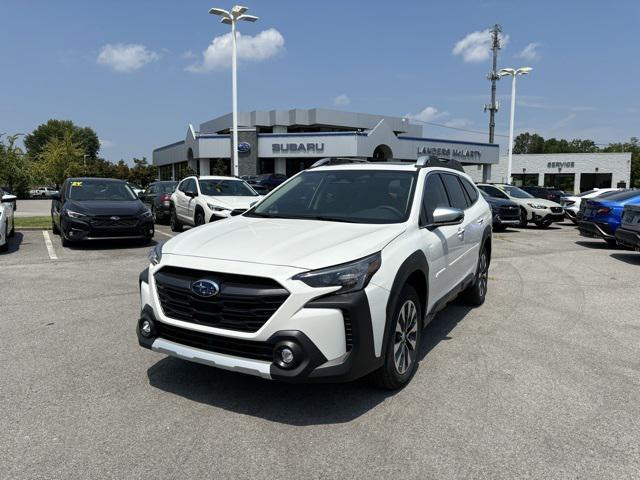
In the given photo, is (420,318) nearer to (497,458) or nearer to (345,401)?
(345,401)

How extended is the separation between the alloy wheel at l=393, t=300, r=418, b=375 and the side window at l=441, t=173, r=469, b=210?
194 cm

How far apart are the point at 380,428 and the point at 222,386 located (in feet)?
4.23

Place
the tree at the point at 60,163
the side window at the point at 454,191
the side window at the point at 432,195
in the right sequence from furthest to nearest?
the tree at the point at 60,163 → the side window at the point at 454,191 → the side window at the point at 432,195

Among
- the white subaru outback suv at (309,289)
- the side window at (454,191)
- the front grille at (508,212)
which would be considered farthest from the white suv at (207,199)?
the front grille at (508,212)

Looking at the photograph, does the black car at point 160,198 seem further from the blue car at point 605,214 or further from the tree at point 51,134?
the tree at point 51,134

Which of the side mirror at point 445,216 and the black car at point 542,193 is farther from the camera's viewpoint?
the black car at point 542,193

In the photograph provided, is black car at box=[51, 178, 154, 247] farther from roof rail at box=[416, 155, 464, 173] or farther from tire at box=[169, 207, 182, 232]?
roof rail at box=[416, 155, 464, 173]

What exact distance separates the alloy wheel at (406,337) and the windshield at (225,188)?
9890mm

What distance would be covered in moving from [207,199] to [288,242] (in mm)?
9540

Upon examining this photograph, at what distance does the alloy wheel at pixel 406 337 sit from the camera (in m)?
3.80

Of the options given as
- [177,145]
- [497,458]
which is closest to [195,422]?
[497,458]

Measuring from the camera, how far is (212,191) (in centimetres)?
1341

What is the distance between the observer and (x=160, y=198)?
1705cm

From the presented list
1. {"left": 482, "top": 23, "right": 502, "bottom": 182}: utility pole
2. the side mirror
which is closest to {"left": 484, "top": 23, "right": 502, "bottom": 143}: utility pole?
{"left": 482, "top": 23, "right": 502, "bottom": 182}: utility pole
